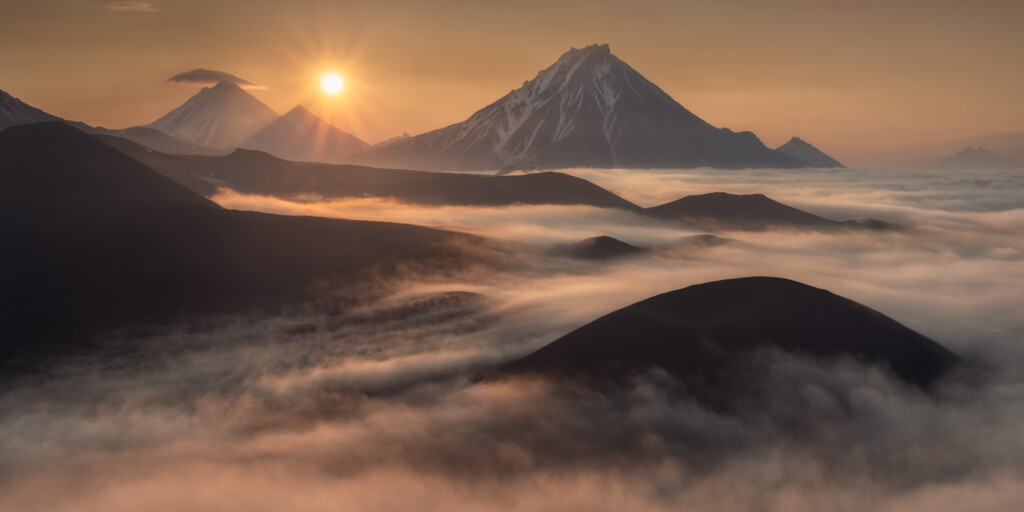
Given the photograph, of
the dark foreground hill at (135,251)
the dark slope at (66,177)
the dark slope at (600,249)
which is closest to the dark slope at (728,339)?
the dark foreground hill at (135,251)

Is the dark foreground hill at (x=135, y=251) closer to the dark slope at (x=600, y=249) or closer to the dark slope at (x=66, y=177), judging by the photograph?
the dark slope at (x=66, y=177)

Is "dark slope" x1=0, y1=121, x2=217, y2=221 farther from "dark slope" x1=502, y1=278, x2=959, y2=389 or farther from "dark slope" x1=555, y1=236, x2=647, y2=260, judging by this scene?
"dark slope" x1=502, y1=278, x2=959, y2=389

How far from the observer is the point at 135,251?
11225cm

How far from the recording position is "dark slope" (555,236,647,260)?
528 ft

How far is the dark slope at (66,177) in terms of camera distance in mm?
136375

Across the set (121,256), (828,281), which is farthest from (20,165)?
(828,281)

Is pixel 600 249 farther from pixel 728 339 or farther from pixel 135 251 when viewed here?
pixel 728 339

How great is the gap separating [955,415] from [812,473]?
19220mm

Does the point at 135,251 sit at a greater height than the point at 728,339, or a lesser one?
greater

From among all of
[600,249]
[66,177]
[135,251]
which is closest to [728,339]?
[135,251]

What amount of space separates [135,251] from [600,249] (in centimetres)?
9919

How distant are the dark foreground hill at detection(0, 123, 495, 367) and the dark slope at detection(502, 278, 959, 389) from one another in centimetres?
5723

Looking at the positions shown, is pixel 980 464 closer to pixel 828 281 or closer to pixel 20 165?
pixel 828 281

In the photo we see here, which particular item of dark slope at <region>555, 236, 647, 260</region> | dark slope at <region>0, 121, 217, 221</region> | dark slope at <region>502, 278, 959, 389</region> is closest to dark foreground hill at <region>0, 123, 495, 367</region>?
dark slope at <region>0, 121, 217, 221</region>
